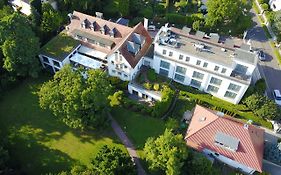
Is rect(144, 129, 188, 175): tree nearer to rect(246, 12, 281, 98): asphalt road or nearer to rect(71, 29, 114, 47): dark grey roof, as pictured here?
rect(71, 29, 114, 47): dark grey roof

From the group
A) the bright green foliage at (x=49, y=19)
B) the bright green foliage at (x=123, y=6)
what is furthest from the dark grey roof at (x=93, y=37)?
the bright green foliage at (x=123, y=6)

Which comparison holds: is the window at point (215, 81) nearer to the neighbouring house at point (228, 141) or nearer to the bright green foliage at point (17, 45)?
the neighbouring house at point (228, 141)

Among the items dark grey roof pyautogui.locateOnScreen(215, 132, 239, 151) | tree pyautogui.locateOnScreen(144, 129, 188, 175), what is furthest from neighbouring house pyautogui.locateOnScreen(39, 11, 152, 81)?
dark grey roof pyautogui.locateOnScreen(215, 132, 239, 151)

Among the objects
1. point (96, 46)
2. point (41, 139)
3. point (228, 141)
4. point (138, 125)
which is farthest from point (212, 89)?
point (41, 139)

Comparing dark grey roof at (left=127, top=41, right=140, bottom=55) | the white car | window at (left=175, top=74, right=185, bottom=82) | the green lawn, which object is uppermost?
dark grey roof at (left=127, top=41, right=140, bottom=55)

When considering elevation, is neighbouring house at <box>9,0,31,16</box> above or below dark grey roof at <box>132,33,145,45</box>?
below

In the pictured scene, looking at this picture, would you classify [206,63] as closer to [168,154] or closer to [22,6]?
[168,154]

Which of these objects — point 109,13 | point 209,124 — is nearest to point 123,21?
point 109,13
